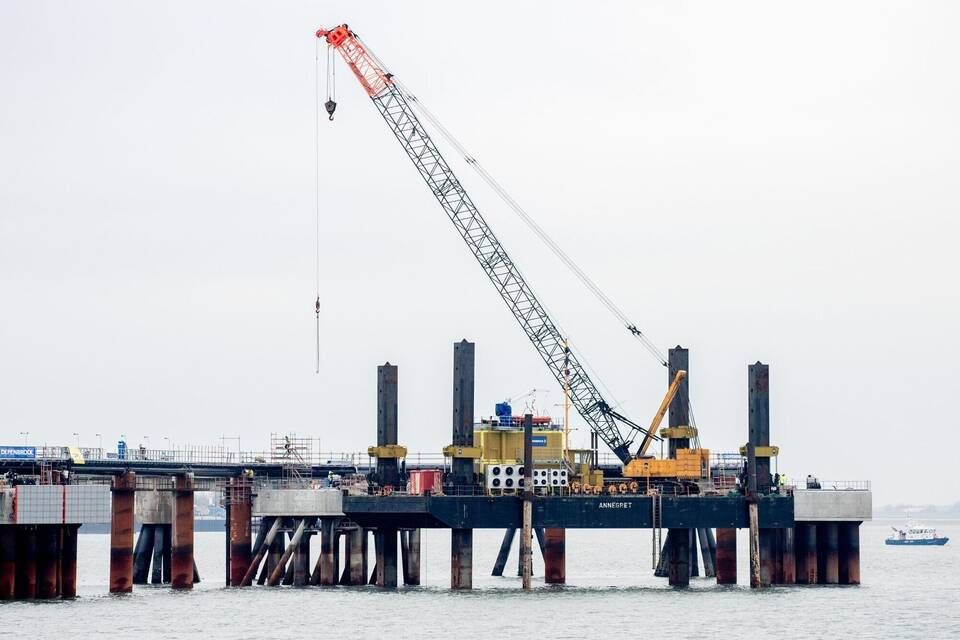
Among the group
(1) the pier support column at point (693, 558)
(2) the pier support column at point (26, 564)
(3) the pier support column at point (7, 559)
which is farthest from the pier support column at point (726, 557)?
(3) the pier support column at point (7, 559)

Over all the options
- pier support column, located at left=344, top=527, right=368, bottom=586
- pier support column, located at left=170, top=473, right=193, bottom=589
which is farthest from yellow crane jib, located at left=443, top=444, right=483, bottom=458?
pier support column, located at left=170, top=473, right=193, bottom=589

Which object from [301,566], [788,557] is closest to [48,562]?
[301,566]

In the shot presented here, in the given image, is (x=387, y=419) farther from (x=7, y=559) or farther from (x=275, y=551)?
(x=7, y=559)

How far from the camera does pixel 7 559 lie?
9731cm

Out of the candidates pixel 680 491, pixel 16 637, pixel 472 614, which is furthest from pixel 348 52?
pixel 16 637

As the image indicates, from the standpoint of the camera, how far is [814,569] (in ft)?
375

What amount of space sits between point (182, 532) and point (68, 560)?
10469mm

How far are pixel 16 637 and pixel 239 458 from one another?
36.8 metres

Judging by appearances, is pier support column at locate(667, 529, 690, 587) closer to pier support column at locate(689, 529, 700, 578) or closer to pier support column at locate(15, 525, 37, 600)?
pier support column at locate(689, 529, 700, 578)

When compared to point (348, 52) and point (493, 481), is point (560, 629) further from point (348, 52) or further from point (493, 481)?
point (348, 52)

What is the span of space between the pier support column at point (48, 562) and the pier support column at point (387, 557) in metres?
19.0

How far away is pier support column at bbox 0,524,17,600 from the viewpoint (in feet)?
317

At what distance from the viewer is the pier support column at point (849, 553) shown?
4515 inches

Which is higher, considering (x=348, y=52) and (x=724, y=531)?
(x=348, y=52)
